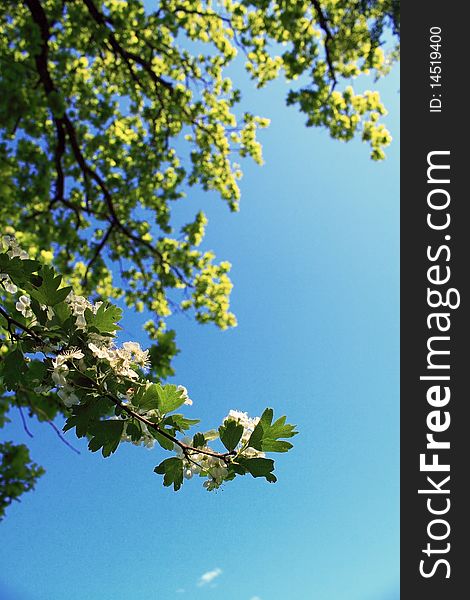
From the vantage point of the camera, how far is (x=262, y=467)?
180 centimetres

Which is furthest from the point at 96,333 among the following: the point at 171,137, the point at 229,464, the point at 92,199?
the point at 171,137

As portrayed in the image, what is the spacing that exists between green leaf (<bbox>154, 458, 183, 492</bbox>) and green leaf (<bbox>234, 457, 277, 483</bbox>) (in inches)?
9.8

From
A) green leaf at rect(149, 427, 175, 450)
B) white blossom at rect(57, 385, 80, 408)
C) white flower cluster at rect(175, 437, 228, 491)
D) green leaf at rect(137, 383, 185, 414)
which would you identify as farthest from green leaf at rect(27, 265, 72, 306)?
white flower cluster at rect(175, 437, 228, 491)

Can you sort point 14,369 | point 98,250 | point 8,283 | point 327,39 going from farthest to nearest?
point 98,250 < point 327,39 < point 8,283 < point 14,369

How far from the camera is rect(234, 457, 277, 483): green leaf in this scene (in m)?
1.80

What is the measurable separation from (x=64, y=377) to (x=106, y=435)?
242mm

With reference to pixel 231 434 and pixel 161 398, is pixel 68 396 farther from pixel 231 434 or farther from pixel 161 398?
pixel 231 434

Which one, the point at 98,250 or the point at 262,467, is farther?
the point at 98,250

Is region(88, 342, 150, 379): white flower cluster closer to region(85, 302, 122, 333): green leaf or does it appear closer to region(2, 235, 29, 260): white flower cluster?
region(85, 302, 122, 333): green leaf

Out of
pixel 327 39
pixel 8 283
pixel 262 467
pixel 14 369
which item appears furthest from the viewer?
pixel 327 39

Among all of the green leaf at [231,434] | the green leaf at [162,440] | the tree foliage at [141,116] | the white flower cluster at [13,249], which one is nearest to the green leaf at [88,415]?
the green leaf at [162,440]

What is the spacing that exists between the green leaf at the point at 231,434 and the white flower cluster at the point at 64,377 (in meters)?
0.51

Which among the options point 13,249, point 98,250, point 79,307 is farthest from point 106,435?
point 98,250

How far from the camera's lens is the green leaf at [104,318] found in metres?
1.93
